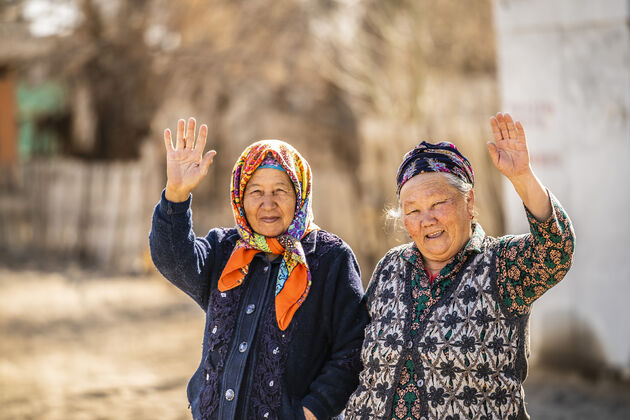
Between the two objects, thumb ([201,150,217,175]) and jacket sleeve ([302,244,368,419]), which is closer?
jacket sleeve ([302,244,368,419])

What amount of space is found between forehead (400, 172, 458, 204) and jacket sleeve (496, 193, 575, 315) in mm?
302

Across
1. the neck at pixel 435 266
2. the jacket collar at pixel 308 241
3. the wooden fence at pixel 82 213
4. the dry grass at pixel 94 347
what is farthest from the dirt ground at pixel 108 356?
the neck at pixel 435 266

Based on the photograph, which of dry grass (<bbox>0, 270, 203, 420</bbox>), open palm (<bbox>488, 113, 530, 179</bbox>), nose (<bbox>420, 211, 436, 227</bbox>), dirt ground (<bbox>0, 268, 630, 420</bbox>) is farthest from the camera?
dry grass (<bbox>0, 270, 203, 420</bbox>)

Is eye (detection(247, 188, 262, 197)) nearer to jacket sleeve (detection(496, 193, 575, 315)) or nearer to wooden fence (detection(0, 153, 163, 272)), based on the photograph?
jacket sleeve (detection(496, 193, 575, 315))

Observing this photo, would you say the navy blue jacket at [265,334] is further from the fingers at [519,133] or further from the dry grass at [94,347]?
the dry grass at [94,347]

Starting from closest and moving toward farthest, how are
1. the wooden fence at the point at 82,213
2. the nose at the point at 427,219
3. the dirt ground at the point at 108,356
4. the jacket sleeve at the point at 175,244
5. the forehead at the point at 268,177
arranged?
the nose at the point at 427,219 → the jacket sleeve at the point at 175,244 → the forehead at the point at 268,177 → the dirt ground at the point at 108,356 → the wooden fence at the point at 82,213

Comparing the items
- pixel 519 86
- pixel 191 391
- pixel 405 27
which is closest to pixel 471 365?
pixel 191 391

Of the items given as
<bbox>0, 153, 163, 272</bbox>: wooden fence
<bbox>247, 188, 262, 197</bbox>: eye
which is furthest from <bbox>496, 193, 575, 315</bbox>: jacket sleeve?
<bbox>0, 153, 163, 272</bbox>: wooden fence

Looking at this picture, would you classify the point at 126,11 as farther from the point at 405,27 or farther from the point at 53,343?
the point at 53,343

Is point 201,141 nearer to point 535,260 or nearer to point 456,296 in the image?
point 456,296

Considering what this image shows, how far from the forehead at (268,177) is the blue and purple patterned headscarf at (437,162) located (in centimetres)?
48

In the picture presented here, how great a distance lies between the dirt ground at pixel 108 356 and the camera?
220 inches

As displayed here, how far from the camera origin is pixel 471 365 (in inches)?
102

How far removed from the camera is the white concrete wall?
5.59 meters
